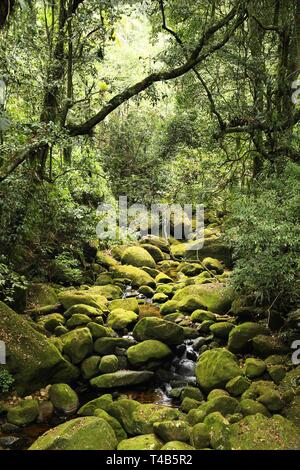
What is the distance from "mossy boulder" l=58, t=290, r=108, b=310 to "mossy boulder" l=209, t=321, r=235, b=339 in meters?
2.58

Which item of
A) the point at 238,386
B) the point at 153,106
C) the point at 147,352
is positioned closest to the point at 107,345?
the point at 147,352

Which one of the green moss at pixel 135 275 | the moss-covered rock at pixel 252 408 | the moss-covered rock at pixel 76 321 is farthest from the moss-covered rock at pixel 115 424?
the green moss at pixel 135 275

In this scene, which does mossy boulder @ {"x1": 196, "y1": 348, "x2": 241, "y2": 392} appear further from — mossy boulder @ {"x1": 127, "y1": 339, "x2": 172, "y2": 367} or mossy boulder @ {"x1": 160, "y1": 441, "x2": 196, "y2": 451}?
mossy boulder @ {"x1": 160, "y1": 441, "x2": 196, "y2": 451}

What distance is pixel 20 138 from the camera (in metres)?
6.58

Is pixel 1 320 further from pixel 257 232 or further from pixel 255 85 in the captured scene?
pixel 255 85

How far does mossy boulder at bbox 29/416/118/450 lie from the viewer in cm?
498

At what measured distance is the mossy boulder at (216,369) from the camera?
6.82 meters

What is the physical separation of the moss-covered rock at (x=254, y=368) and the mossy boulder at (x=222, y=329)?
50.7 inches

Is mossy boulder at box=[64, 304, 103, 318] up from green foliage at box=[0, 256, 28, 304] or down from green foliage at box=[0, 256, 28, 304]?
down

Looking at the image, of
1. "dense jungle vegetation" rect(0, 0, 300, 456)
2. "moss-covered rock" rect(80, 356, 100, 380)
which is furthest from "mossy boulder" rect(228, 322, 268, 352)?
"moss-covered rock" rect(80, 356, 100, 380)

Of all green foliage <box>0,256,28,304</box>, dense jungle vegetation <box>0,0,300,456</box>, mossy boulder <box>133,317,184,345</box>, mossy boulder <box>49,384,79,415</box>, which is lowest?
mossy boulder <box>49,384,79,415</box>

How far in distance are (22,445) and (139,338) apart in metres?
3.22

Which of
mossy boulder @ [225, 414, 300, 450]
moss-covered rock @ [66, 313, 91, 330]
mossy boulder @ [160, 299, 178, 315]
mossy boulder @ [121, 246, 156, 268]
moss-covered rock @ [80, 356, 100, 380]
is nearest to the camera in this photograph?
mossy boulder @ [225, 414, 300, 450]

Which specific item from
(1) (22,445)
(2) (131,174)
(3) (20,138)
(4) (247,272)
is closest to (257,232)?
(4) (247,272)
